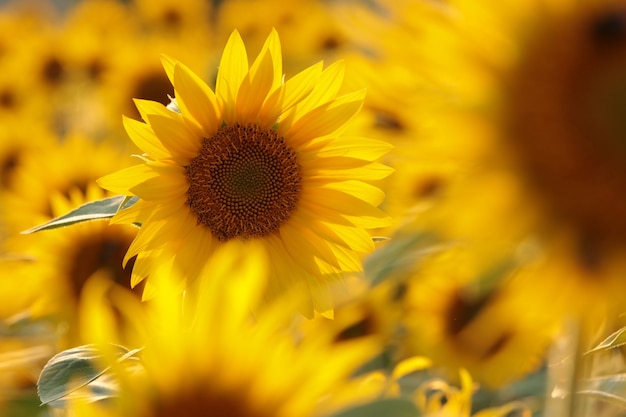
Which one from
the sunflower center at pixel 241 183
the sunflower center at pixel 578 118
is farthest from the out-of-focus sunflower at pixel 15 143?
the sunflower center at pixel 578 118

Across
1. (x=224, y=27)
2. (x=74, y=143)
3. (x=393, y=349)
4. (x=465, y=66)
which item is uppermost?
(x=224, y=27)

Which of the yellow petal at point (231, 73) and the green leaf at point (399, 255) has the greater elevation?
the yellow petal at point (231, 73)

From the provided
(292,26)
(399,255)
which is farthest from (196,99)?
(292,26)

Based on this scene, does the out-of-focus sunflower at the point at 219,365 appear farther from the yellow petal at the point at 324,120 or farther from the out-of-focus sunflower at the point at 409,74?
the yellow petal at the point at 324,120

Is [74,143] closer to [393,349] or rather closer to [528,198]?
[393,349]

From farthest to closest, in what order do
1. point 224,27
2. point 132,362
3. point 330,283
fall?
1. point 224,27
2. point 330,283
3. point 132,362

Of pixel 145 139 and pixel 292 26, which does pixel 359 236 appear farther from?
pixel 292 26

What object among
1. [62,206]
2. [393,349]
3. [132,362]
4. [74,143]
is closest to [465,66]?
[132,362]

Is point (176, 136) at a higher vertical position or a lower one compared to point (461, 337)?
higher
